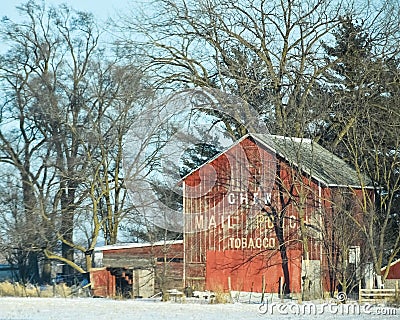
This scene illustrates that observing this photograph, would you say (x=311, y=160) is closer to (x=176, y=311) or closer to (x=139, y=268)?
(x=139, y=268)

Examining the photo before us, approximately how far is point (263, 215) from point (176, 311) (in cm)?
860

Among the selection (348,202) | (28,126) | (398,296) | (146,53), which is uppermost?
(146,53)

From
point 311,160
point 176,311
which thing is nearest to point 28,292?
point 176,311

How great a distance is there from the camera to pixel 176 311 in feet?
64.4

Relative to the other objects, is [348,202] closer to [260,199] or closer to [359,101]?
[260,199]

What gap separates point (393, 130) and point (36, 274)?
20621 mm

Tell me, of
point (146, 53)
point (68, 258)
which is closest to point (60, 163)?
point (68, 258)

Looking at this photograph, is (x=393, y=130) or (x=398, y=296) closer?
(x=398, y=296)

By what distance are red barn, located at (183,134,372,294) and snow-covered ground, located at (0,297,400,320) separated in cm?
497

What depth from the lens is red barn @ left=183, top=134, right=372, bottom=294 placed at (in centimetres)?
2647

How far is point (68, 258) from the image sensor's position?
37094mm

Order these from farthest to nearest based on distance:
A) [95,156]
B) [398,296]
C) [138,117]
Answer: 1. [95,156]
2. [138,117]
3. [398,296]

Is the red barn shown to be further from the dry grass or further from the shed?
the dry grass

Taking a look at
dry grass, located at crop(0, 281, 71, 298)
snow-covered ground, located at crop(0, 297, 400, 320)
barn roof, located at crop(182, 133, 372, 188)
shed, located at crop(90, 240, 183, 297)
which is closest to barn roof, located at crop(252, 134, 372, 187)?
barn roof, located at crop(182, 133, 372, 188)
